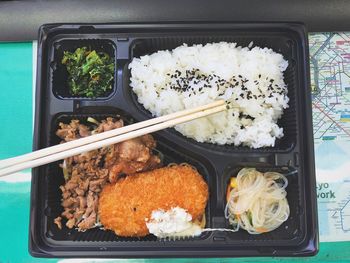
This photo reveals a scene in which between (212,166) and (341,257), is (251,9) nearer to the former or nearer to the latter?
(212,166)

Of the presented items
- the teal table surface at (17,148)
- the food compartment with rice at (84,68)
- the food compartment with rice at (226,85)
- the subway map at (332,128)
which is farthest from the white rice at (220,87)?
the teal table surface at (17,148)

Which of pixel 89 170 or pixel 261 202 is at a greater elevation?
pixel 89 170

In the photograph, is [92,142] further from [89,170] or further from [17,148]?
[17,148]

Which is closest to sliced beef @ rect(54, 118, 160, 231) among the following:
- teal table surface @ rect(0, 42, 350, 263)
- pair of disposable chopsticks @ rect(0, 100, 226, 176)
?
pair of disposable chopsticks @ rect(0, 100, 226, 176)

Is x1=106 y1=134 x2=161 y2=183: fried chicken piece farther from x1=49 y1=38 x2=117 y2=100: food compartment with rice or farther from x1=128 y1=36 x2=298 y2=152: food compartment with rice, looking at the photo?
x1=49 y1=38 x2=117 y2=100: food compartment with rice

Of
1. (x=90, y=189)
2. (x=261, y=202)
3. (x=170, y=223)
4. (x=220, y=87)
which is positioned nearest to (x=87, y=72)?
(x=90, y=189)

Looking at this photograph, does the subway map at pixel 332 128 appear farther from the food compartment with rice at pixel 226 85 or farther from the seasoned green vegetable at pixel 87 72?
the seasoned green vegetable at pixel 87 72
